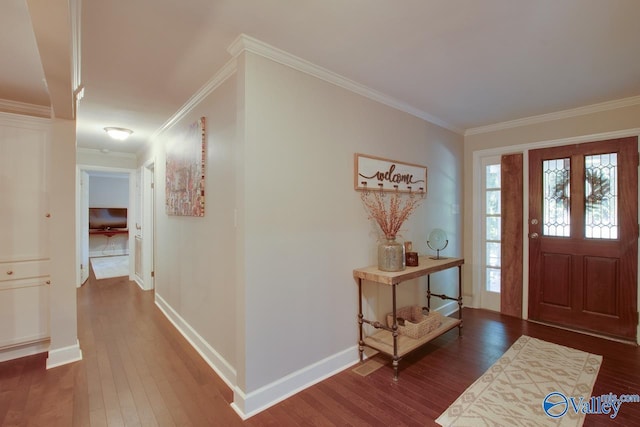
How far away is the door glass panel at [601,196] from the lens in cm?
296

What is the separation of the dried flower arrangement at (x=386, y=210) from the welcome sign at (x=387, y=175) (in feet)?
0.22

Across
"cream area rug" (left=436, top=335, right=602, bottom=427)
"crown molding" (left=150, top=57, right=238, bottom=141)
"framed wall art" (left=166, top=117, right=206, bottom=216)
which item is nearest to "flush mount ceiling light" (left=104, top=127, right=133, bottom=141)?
"crown molding" (left=150, top=57, right=238, bottom=141)

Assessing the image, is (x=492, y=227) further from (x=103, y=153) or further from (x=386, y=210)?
(x=103, y=153)

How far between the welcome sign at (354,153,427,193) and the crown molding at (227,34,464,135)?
21.8 inches

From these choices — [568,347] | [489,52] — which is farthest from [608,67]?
[568,347]

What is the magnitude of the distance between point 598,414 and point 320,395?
1.74 metres

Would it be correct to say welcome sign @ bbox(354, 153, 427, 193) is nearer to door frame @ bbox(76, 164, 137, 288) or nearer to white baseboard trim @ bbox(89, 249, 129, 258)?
door frame @ bbox(76, 164, 137, 288)

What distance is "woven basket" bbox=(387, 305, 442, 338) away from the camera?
2.51 meters

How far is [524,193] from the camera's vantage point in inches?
137

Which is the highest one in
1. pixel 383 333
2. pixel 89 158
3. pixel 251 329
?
pixel 89 158

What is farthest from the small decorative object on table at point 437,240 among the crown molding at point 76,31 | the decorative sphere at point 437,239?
the crown molding at point 76,31

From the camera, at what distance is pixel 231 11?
5.20 feet

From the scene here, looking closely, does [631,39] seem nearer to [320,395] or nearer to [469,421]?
[469,421]

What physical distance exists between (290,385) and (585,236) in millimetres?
3290
